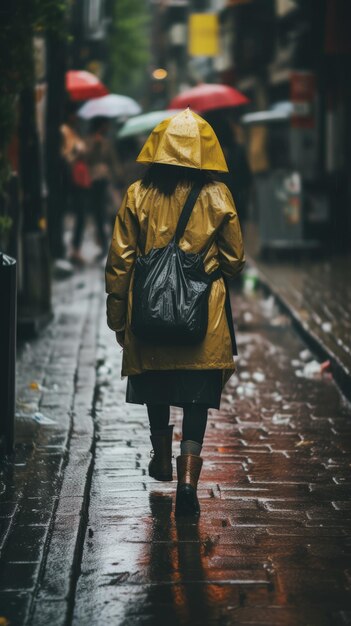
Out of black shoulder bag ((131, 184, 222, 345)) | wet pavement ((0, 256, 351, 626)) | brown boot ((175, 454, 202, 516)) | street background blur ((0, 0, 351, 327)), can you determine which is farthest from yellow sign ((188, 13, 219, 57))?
brown boot ((175, 454, 202, 516))

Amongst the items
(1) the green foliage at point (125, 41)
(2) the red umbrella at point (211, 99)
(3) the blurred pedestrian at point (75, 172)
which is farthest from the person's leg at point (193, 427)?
(1) the green foliage at point (125, 41)

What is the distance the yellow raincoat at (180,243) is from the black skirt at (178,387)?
0.08m

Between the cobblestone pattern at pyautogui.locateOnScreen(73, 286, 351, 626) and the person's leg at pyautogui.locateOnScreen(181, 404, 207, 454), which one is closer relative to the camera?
the cobblestone pattern at pyautogui.locateOnScreen(73, 286, 351, 626)

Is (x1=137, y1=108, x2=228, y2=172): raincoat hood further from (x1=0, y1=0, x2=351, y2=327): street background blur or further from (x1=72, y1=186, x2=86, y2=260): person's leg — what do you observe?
(x1=72, y1=186, x2=86, y2=260): person's leg

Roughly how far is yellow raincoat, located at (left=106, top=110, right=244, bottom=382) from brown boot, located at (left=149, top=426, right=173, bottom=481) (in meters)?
0.42

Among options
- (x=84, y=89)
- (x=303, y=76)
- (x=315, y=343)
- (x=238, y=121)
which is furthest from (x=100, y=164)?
(x=238, y=121)

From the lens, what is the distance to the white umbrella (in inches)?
736

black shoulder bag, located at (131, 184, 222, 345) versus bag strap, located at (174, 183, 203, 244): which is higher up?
bag strap, located at (174, 183, 203, 244)

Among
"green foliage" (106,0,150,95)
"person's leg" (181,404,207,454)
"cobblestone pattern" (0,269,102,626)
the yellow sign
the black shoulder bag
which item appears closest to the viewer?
"cobblestone pattern" (0,269,102,626)

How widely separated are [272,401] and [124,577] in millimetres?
3854

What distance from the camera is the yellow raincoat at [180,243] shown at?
5.71 metres

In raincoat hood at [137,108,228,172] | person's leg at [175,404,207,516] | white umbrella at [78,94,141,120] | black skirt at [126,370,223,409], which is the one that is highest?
raincoat hood at [137,108,228,172]

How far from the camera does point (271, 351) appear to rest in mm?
10648

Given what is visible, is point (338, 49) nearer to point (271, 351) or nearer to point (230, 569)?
point (271, 351)
